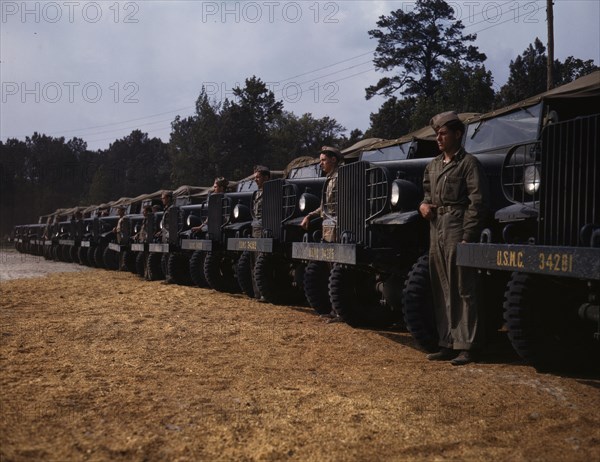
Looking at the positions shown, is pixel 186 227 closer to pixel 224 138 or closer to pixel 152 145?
pixel 224 138

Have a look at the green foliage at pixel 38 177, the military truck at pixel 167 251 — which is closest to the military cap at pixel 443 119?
the military truck at pixel 167 251

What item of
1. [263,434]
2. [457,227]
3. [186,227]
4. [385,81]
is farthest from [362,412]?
[385,81]

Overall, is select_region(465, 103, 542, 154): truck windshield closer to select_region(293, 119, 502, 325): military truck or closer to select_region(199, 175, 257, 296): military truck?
select_region(293, 119, 502, 325): military truck

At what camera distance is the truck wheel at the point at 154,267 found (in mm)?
15102

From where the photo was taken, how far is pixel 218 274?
39.1ft

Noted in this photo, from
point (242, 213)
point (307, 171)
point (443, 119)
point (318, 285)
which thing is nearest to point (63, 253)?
point (242, 213)

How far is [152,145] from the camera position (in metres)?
85.8

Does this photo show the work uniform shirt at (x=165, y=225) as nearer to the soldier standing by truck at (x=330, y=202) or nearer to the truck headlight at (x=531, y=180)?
the soldier standing by truck at (x=330, y=202)

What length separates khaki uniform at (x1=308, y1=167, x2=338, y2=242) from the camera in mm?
7877

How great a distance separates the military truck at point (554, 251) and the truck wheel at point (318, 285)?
269 centimetres

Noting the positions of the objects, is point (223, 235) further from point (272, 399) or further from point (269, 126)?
point (269, 126)

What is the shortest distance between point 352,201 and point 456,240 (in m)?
1.83

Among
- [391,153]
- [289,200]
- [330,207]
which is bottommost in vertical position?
[330,207]

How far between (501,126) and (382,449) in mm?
4601
